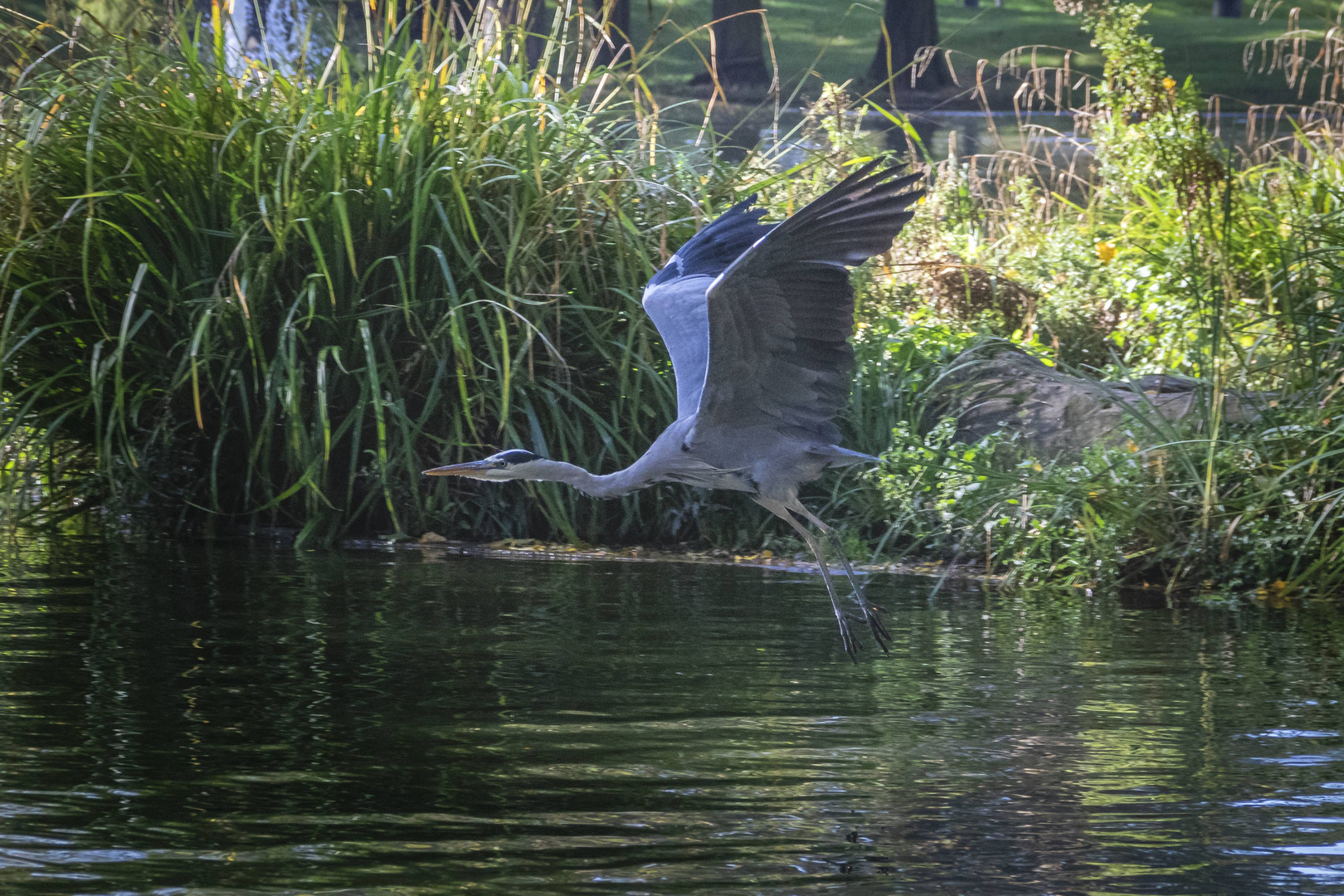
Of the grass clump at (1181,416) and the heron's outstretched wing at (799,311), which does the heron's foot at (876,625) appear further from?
the grass clump at (1181,416)

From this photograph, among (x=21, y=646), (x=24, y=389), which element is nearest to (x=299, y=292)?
(x=24, y=389)

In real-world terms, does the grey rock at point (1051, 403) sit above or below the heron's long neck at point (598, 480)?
above

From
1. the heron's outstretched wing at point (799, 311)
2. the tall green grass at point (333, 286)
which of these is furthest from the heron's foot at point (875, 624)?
the tall green grass at point (333, 286)

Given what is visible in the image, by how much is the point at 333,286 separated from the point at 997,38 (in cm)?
3034

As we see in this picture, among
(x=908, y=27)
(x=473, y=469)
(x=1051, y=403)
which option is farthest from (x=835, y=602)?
(x=908, y=27)

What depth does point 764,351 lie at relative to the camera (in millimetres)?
3967

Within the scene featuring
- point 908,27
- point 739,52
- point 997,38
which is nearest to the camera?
point 739,52

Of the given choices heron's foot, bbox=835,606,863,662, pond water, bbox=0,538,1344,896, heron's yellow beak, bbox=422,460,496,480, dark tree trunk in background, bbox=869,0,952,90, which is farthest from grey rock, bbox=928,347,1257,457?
dark tree trunk in background, bbox=869,0,952,90

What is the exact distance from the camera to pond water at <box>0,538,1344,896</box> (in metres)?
2.41

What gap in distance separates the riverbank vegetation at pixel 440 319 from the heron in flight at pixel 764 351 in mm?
1254

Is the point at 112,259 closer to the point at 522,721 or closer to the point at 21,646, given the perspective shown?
the point at 21,646

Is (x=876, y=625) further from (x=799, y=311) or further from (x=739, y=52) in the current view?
(x=739, y=52)

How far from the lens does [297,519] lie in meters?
6.34

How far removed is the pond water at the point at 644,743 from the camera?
7.91 ft
